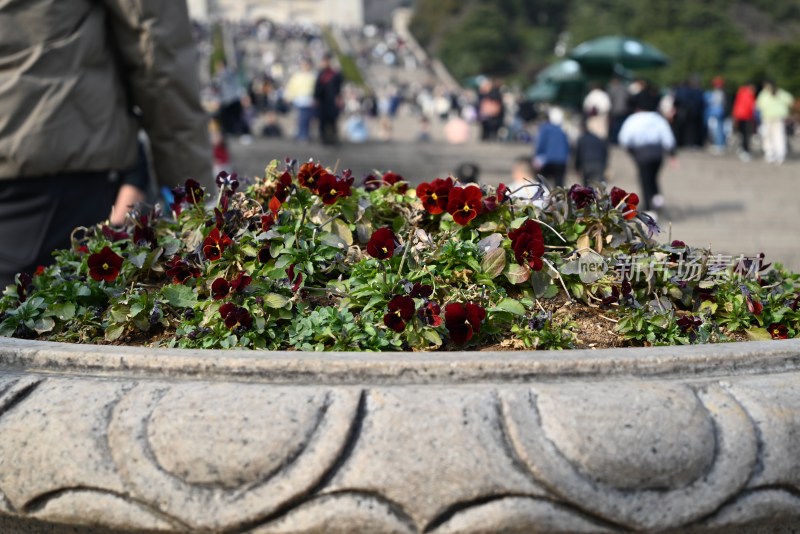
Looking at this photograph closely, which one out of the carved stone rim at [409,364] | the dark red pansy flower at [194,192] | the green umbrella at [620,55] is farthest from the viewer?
the green umbrella at [620,55]

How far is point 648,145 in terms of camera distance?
1102cm

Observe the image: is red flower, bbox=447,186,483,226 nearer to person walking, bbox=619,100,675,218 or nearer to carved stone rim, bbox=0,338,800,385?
carved stone rim, bbox=0,338,800,385

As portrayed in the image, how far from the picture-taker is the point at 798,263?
8.29m

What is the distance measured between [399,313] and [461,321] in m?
0.12

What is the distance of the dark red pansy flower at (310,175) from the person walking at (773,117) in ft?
50.8

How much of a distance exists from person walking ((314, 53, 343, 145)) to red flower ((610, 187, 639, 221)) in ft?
47.2

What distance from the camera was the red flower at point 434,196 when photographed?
2.43m

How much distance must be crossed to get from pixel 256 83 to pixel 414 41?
98.7 ft

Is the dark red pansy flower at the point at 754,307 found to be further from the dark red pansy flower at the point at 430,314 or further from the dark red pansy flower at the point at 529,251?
the dark red pansy flower at the point at 430,314

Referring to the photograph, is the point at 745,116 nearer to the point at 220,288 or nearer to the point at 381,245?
the point at 381,245

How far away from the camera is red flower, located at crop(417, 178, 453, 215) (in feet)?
7.97

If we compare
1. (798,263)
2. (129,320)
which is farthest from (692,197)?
(129,320)

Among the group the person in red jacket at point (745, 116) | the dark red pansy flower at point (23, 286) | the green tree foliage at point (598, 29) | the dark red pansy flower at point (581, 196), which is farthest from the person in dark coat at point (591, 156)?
the green tree foliage at point (598, 29)

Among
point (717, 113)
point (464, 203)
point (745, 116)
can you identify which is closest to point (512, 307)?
point (464, 203)
